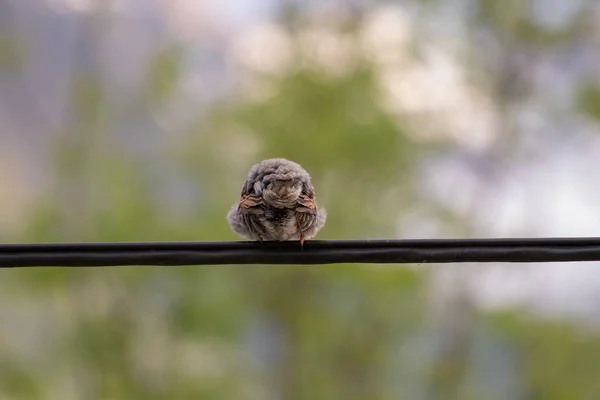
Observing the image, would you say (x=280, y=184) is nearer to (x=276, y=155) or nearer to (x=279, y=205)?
(x=279, y=205)

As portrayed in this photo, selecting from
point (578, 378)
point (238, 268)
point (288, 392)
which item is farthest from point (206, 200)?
point (578, 378)

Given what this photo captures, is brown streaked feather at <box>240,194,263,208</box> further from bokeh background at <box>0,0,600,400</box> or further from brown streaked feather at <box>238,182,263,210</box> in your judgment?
bokeh background at <box>0,0,600,400</box>

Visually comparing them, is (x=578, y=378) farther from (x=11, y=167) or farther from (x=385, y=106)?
(x=11, y=167)

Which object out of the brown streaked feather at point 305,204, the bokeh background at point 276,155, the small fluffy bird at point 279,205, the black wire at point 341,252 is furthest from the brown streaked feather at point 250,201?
the bokeh background at point 276,155

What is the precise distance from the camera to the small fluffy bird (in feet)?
6.84

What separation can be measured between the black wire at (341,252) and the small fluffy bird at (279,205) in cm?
49

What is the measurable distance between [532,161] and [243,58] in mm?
2493

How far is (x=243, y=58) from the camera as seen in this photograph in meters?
5.08

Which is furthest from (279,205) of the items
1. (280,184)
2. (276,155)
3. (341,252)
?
(276,155)

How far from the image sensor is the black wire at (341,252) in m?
1.59

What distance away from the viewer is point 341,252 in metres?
1.63

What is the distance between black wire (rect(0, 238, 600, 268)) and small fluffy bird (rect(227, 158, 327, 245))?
1.61 feet

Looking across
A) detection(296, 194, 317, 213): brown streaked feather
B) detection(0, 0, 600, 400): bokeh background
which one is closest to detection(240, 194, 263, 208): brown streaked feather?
detection(296, 194, 317, 213): brown streaked feather

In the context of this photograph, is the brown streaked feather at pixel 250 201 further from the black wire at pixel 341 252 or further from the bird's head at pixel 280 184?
the black wire at pixel 341 252
